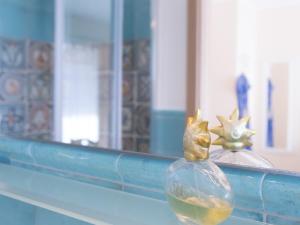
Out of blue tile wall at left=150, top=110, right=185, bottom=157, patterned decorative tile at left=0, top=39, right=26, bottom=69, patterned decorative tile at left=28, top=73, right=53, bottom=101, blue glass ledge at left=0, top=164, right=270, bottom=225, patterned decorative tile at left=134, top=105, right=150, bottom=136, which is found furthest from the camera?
patterned decorative tile at left=28, top=73, right=53, bottom=101

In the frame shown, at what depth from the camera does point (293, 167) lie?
479mm

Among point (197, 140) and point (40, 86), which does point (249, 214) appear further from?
point (40, 86)

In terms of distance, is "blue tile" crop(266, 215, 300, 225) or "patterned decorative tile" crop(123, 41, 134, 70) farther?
"patterned decorative tile" crop(123, 41, 134, 70)

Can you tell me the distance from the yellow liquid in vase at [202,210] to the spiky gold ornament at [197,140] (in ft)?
0.16

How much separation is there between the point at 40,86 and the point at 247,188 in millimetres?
1450

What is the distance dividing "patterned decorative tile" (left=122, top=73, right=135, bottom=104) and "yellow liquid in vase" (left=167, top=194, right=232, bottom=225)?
1.08m

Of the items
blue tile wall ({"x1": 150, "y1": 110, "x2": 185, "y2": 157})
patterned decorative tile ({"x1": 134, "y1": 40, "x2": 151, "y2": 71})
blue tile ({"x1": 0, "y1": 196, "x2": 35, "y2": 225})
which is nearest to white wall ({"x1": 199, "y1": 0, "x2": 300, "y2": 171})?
blue tile wall ({"x1": 150, "y1": 110, "x2": 185, "y2": 157})

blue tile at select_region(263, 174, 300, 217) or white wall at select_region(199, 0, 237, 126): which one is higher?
white wall at select_region(199, 0, 237, 126)

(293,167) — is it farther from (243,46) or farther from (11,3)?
(11,3)

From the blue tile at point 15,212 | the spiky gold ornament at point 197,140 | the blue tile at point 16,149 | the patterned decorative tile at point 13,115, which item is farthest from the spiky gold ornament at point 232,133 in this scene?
the patterned decorative tile at point 13,115

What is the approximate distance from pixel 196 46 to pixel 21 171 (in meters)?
0.50

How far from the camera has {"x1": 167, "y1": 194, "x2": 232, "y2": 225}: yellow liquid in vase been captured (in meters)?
0.34

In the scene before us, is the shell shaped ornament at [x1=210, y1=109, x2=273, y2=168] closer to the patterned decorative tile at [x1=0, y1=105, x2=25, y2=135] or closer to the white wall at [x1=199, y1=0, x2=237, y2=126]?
the white wall at [x1=199, y1=0, x2=237, y2=126]

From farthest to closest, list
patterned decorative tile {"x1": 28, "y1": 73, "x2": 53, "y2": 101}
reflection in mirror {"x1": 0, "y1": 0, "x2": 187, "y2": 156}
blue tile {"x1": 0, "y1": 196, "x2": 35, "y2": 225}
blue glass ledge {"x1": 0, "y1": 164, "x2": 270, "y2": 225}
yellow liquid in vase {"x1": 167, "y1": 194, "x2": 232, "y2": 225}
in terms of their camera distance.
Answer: patterned decorative tile {"x1": 28, "y1": 73, "x2": 53, "y2": 101}
reflection in mirror {"x1": 0, "y1": 0, "x2": 187, "y2": 156}
blue tile {"x1": 0, "y1": 196, "x2": 35, "y2": 225}
blue glass ledge {"x1": 0, "y1": 164, "x2": 270, "y2": 225}
yellow liquid in vase {"x1": 167, "y1": 194, "x2": 232, "y2": 225}
